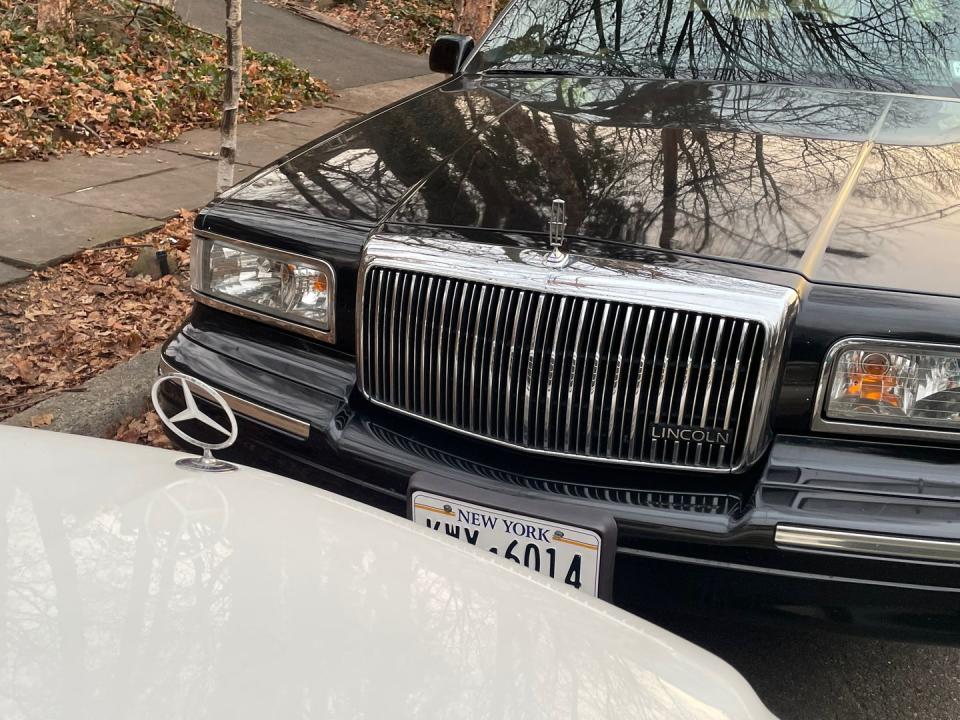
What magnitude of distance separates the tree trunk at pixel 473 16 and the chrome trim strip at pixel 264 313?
5.47 m

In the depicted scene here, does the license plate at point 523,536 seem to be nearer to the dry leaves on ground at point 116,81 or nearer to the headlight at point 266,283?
the headlight at point 266,283

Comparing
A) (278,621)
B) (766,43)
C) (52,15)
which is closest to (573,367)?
(278,621)

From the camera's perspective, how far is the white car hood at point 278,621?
117 cm

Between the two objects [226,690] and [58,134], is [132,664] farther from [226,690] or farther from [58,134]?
[58,134]

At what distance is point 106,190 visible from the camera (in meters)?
5.98

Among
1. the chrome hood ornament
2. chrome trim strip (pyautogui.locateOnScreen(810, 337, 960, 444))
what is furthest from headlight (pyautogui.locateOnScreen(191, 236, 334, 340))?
chrome trim strip (pyautogui.locateOnScreen(810, 337, 960, 444))

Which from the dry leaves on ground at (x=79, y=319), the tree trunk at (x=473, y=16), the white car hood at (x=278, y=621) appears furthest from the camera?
the tree trunk at (x=473, y=16)

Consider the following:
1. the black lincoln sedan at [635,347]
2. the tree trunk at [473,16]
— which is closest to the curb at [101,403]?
the black lincoln sedan at [635,347]

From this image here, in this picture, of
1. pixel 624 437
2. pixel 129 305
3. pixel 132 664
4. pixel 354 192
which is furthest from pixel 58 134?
pixel 132 664

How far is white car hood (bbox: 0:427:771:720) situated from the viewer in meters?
1.17

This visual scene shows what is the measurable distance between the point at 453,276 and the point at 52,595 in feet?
3.99

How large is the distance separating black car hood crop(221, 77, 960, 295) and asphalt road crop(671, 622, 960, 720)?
1.03m

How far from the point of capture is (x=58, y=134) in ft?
22.2

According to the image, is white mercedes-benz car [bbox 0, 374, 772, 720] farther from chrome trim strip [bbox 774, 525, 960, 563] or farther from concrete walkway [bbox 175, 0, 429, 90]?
concrete walkway [bbox 175, 0, 429, 90]
